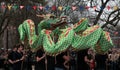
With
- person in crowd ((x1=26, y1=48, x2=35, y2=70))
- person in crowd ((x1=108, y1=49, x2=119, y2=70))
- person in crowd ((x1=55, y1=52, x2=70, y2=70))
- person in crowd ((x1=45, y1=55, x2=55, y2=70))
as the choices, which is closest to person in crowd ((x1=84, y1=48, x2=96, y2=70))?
person in crowd ((x1=55, y1=52, x2=70, y2=70))

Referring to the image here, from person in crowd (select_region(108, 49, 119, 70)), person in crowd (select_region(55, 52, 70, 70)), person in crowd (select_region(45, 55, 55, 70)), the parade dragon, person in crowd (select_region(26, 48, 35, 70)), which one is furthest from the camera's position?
person in crowd (select_region(108, 49, 119, 70))

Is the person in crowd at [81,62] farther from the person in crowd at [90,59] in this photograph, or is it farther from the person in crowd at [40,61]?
the person in crowd at [40,61]

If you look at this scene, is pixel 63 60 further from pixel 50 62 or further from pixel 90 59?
pixel 90 59

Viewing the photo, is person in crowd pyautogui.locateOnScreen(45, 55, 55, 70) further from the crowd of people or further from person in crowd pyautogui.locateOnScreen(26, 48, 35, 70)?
person in crowd pyautogui.locateOnScreen(26, 48, 35, 70)

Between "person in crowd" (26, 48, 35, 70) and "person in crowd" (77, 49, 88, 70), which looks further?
"person in crowd" (26, 48, 35, 70)

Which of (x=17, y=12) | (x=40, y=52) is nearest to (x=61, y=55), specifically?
(x=40, y=52)

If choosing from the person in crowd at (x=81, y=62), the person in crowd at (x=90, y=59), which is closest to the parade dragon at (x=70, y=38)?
the person in crowd at (x=90, y=59)

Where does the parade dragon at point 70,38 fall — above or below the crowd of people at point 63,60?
above

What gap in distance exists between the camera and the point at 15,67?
48.8 feet

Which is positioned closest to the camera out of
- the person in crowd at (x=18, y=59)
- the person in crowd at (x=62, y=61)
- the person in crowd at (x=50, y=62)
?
the person in crowd at (x=62, y=61)

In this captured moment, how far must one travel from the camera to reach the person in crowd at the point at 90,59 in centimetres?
1389

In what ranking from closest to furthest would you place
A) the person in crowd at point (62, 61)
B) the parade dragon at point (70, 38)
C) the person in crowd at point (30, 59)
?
1. the parade dragon at point (70, 38)
2. the person in crowd at point (62, 61)
3. the person in crowd at point (30, 59)

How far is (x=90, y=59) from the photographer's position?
46.5 feet

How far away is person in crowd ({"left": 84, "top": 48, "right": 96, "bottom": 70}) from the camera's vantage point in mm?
13894
